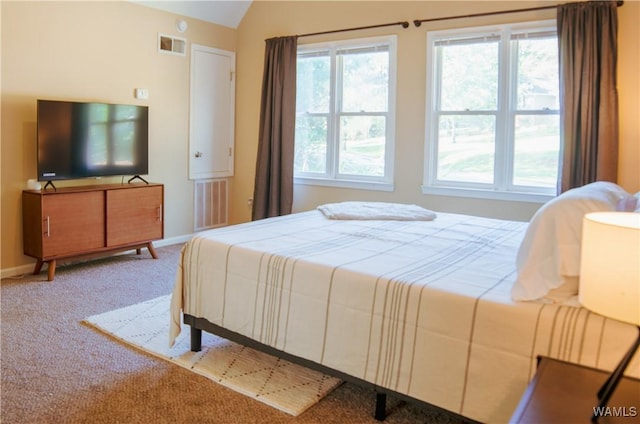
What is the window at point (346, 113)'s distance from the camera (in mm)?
5074

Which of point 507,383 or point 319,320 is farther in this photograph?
point 319,320

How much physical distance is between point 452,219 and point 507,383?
1820 millimetres

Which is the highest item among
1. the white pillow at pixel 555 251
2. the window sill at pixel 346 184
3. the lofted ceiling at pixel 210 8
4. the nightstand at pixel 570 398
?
the lofted ceiling at pixel 210 8

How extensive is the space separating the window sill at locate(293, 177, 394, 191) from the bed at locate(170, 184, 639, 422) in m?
2.03

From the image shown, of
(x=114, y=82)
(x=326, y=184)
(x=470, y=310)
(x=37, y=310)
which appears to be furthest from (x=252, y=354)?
(x=114, y=82)

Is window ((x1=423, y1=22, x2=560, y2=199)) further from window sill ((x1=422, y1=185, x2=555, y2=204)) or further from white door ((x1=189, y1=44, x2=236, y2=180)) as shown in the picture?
white door ((x1=189, y1=44, x2=236, y2=180))

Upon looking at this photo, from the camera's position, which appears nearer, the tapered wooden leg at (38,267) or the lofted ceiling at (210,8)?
the tapered wooden leg at (38,267)

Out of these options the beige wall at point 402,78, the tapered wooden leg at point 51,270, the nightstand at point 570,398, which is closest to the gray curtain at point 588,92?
the beige wall at point 402,78

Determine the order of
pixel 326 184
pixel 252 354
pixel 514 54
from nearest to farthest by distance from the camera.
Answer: pixel 252 354 → pixel 514 54 → pixel 326 184

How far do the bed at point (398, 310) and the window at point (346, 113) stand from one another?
7.28 ft

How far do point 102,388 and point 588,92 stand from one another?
12.5 feet

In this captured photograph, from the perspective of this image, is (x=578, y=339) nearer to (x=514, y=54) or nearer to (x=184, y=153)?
(x=514, y=54)

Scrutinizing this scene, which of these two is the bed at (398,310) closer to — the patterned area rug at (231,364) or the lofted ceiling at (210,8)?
the patterned area rug at (231,364)

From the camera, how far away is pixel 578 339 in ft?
5.47
